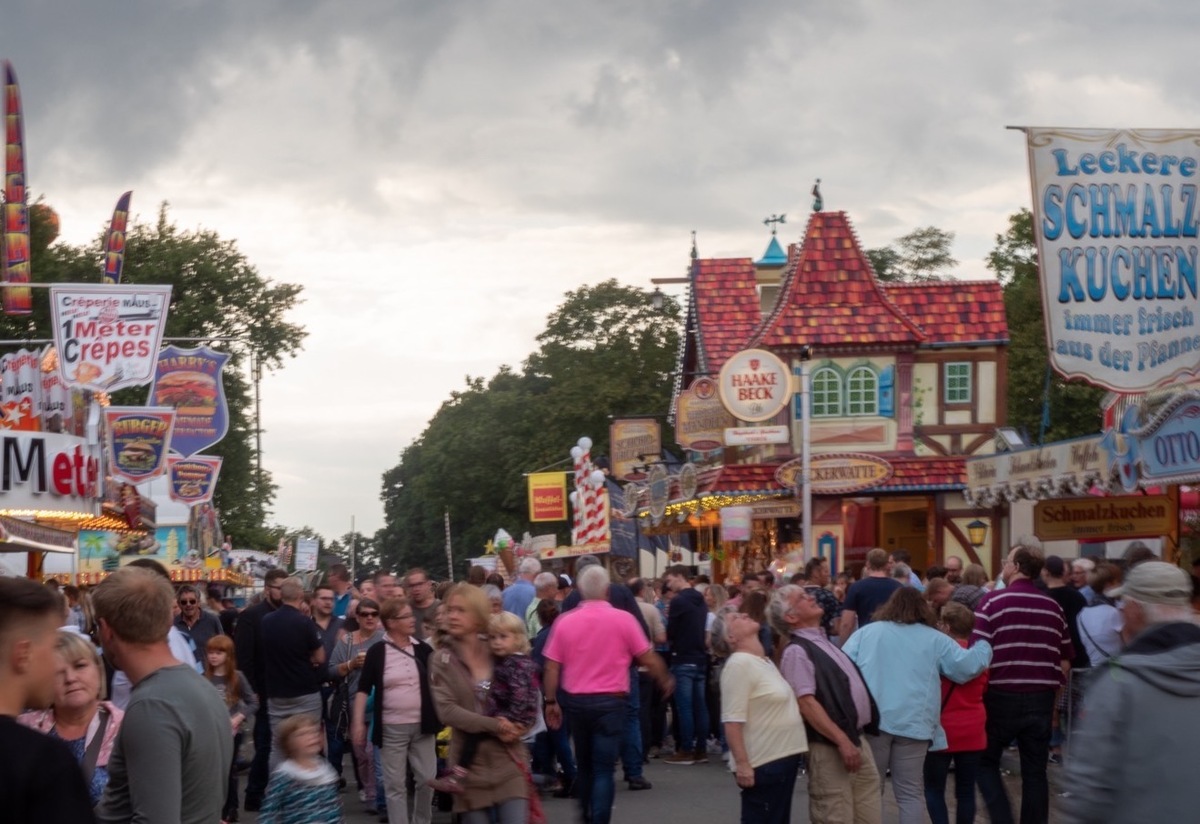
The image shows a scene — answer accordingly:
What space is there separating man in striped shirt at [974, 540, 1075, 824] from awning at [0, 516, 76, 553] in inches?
566

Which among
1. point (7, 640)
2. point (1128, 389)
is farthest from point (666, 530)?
point (7, 640)

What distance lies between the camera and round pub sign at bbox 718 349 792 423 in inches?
1323

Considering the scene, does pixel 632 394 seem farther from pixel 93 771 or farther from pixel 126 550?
pixel 93 771

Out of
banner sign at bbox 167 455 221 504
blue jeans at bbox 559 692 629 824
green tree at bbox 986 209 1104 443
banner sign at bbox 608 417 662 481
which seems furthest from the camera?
green tree at bbox 986 209 1104 443

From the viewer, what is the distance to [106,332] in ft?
82.1

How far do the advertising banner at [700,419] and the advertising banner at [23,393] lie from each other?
1466 centimetres

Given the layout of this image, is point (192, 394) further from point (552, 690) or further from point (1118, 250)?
point (552, 690)

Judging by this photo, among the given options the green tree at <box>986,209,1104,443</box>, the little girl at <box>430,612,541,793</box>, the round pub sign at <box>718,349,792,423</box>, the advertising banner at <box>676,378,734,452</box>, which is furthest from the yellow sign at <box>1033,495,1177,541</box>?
the green tree at <box>986,209,1104,443</box>

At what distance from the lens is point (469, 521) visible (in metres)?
87.9

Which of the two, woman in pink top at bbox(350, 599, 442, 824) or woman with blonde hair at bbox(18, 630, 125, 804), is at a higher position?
woman with blonde hair at bbox(18, 630, 125, 804)

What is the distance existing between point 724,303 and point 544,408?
2214cm

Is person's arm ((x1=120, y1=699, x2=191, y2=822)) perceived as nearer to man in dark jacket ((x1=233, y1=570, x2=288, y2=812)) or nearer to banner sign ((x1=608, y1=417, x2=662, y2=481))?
man in dark jacket ((x1=233, y1=570, x2=288, y2=812))

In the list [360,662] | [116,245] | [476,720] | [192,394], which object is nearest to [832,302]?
[192,394]

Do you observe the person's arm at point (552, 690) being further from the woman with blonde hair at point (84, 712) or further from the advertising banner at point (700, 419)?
the advertising banner at point (700, 419)
